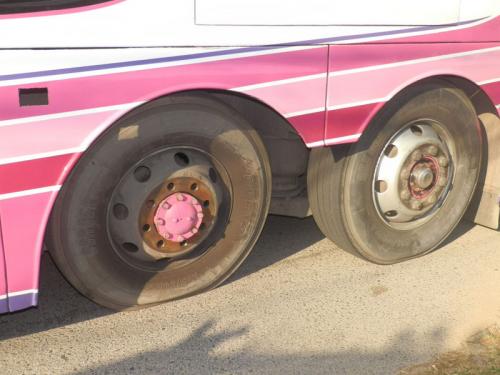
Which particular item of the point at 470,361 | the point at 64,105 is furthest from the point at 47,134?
the point at 470,361

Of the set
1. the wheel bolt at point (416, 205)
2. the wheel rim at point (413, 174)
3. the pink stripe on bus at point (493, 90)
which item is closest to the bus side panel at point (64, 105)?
the wheel rim at point (413, 174)

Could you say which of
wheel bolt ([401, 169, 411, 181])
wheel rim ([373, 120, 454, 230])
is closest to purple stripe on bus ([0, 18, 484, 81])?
wheel rim ([373, 120, 454, 230])

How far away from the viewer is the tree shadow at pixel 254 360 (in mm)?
2504

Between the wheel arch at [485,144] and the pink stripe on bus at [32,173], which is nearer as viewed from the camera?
the pink stripe on bus at [32,173]

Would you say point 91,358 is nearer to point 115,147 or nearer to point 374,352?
point 115,147

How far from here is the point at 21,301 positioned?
2408 millimetres

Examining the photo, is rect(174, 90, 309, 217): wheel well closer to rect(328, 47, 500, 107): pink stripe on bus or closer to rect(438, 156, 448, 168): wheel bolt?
rect(328, 47, 500, 107): pink stripe on bus

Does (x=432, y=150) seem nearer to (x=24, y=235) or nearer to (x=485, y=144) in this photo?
(x=485, y=144)

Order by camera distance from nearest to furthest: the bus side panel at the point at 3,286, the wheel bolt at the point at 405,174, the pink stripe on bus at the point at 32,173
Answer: the pink stripe on bus at the point at 32,173
the bus side panel at the point at 3,286
the wheel bolt at the point at 405,174

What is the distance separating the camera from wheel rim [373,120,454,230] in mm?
3100

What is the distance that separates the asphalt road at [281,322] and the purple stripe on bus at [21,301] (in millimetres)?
264

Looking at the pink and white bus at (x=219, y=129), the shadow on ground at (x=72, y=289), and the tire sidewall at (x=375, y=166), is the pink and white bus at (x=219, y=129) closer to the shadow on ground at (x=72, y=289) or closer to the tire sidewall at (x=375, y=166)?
the tire sidewall at (x=375, y=166)

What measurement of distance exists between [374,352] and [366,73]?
47.0 inches

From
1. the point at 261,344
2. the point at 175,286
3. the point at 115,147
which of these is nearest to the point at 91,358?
the point at 175,286
